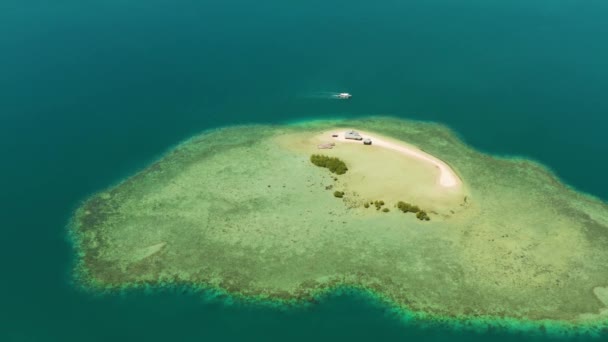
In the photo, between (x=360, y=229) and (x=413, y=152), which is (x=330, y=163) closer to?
(x=413, y=152)

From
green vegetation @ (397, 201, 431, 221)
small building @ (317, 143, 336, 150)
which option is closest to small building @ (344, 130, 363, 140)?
small building @ (317, 143, 336, 150)

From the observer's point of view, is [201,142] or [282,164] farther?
[201,142]

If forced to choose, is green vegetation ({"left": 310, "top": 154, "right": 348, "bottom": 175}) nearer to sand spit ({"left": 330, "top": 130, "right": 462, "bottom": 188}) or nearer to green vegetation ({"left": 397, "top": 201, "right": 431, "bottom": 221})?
sand spit ({"left": 330, "top": 130, "right": 462, "bottom": 188})

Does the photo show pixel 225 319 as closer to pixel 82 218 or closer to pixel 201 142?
pixel 82 218

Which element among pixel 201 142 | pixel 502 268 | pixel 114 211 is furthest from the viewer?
pixel 201 142

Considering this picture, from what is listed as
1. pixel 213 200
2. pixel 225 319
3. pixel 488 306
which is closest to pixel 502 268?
pixel 488 306

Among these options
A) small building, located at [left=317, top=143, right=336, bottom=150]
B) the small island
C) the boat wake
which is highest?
the boat wake

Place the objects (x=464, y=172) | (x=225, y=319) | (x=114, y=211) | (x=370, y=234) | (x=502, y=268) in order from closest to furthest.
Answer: (x=225, y=319)
(x=502, y=268)
(x=370, y=234)
(x=114, y=211)
(x=464, y=172)

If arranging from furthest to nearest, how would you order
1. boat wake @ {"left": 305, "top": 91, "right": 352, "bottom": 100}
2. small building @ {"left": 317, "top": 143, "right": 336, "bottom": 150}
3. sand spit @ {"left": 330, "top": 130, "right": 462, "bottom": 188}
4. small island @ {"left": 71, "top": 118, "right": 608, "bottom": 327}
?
boat wake @ {"left": 305, "top": 91, "right": 352, "bottom": 100}
small building @ {"left": 317, "top": 143, "right": 336, "bottom": 150}
sand spit @ {"left": 330, "top": 130, "right": 462, "bottom": 188}
small island @ {"left": 71, "top": 118, "right": 608, "bottom": 327}

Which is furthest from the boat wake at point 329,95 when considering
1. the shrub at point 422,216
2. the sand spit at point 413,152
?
the shrub at point 422,216
